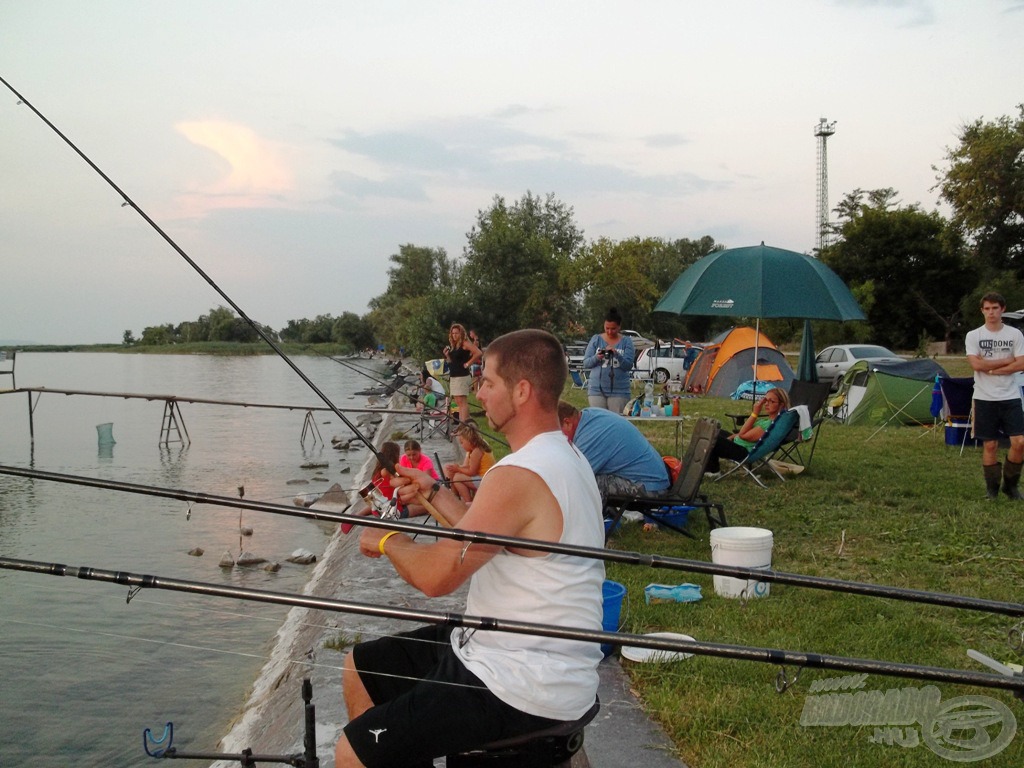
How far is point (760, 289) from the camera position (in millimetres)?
10945

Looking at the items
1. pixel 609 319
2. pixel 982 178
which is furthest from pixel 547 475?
pixel 982 178

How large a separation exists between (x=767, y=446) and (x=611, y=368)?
2.09 meters

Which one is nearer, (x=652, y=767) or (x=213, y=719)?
(x=652, y=767)

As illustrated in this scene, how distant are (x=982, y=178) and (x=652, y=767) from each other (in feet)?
136

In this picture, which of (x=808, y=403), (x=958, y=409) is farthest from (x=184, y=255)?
(x=958, y=409)

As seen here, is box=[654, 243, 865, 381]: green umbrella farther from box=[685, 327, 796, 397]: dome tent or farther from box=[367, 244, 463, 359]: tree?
box=[367, 244, 463, 359]: tree

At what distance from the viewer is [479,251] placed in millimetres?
39594

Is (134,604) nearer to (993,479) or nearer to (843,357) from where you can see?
(993,479)

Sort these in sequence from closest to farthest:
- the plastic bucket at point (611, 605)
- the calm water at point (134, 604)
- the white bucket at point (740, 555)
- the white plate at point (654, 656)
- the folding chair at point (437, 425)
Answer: the white plate at point (654, 656) < the plastic bucket at point (611, 605) < the white bucket at point (740, 555) < the calm water at point (134, 604) < the folding chair at point (437, 425)

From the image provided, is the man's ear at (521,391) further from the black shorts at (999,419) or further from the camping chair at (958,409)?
the camping chair at (958,409)

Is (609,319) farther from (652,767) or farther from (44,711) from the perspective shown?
(652,767)

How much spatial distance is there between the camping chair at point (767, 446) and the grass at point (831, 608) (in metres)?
0.14

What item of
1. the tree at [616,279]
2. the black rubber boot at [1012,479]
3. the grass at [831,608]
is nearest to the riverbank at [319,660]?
the grass at [831,608]
